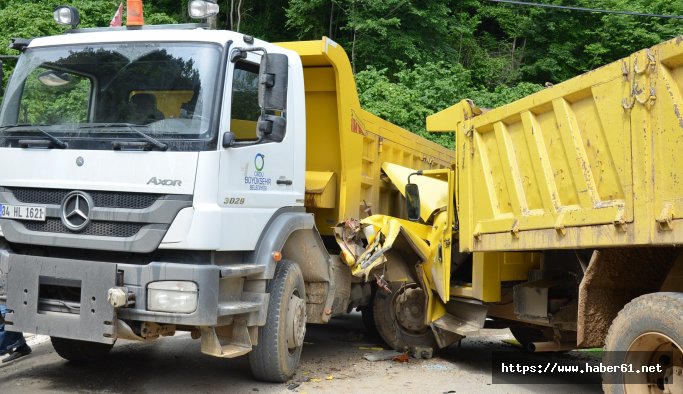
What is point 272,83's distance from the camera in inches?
193

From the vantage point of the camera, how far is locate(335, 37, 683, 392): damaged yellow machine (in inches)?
150

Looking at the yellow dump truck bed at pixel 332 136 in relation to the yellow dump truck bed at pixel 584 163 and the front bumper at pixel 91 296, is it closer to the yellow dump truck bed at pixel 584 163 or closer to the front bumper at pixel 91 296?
the yellow dump truck bed at pixel 584 163

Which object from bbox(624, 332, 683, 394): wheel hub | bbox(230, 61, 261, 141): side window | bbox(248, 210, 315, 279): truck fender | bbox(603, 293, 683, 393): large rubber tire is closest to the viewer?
bbox(603, 293, 683, 393): large rubber tire

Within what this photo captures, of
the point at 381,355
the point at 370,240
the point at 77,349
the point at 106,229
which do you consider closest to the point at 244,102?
the point at 106,229

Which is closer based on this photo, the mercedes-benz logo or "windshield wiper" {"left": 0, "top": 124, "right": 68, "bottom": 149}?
the mercedes-benz logo

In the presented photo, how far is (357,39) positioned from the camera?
17.7 metres

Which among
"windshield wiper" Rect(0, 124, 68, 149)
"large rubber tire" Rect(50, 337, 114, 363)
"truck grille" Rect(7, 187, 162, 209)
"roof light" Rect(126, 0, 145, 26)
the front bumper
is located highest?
"roof light" Rect(126, 0, 145, 26)

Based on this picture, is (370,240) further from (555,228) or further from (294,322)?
(555,228)

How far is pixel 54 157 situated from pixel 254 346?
6.64ft

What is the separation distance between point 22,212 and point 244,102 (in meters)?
1.75

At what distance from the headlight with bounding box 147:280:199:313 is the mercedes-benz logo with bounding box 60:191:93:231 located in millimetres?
681

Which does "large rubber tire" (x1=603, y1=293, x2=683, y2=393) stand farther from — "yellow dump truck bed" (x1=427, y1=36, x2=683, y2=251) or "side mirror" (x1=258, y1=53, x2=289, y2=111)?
"side mirror" (x1=258, y1=53, x2=289, y2=111)

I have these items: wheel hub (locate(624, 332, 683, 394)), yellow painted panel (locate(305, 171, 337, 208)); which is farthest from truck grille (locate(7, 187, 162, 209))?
wheel hub (locate(624, 332, 683, 394))

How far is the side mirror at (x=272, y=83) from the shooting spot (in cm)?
487
